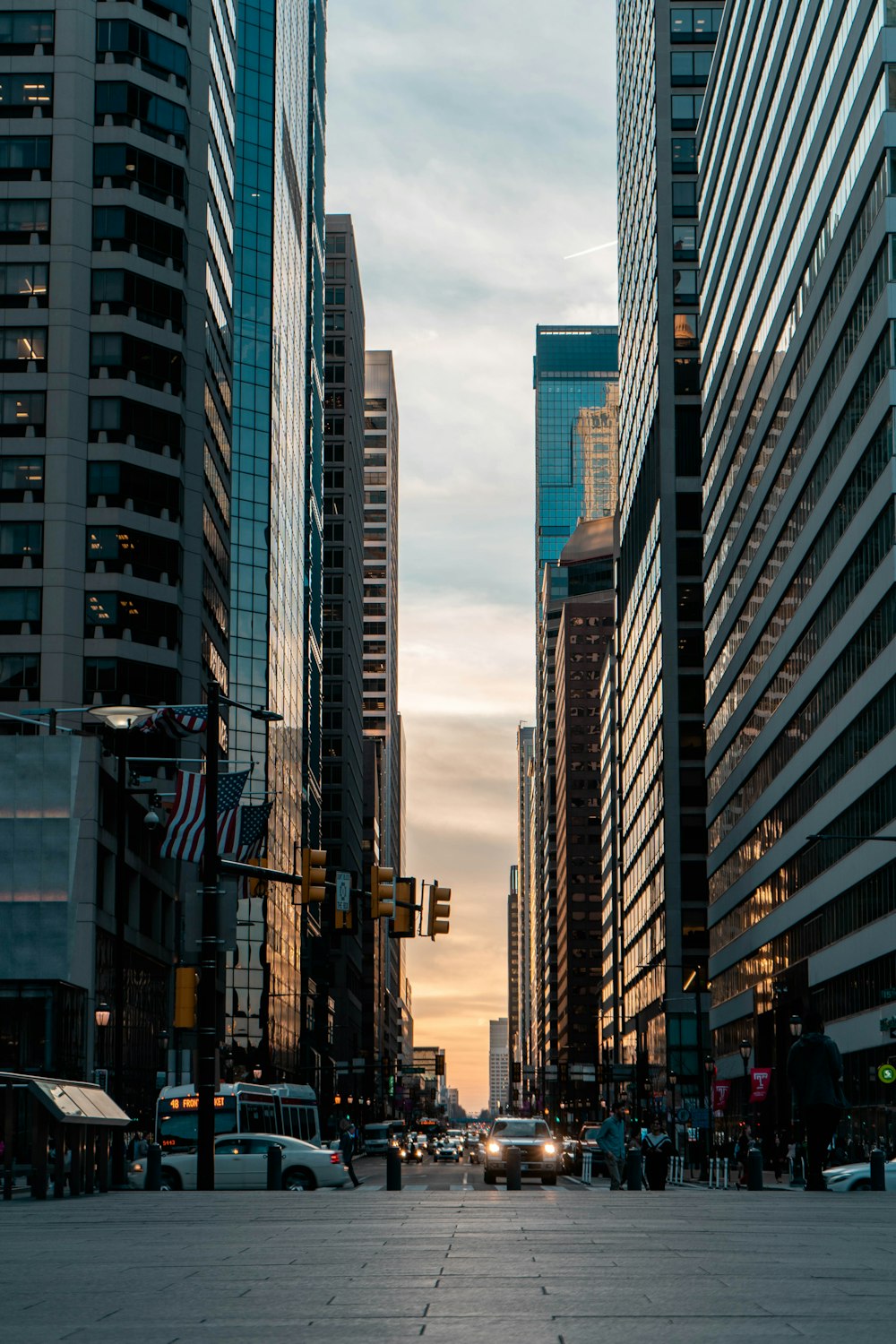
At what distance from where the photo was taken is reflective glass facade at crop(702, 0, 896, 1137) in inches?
2472

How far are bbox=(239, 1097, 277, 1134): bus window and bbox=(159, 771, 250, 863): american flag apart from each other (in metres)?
11.6

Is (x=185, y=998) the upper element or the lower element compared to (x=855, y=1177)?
upper

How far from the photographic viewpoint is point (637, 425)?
148m

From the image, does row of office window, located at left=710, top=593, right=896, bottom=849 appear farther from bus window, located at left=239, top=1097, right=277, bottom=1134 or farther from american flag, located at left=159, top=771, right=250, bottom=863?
american flag, located at left=159, top=771, right=250, bottom=863

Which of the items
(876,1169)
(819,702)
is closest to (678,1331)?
(876,1169)

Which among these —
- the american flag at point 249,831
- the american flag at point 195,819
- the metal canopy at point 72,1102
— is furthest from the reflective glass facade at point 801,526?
the metal canopy at point 72,1102

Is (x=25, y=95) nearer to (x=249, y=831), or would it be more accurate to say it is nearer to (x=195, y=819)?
(x=249, y=831)

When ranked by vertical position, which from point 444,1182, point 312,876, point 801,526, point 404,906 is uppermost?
point 801,526

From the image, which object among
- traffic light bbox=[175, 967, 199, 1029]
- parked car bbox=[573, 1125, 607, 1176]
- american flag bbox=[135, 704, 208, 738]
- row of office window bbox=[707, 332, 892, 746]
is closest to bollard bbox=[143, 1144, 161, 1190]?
traffic light bbox=[175, 967, 199, 1029]

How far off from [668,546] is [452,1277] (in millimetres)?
118010

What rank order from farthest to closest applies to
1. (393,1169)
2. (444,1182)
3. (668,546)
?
(668,546) < (444,1182) < (393,1169)

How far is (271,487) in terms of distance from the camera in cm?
12406

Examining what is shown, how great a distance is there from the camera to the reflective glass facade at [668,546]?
4951 inches

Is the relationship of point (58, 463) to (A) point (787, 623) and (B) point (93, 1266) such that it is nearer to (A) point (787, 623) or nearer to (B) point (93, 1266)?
(A) point (787, 623)
